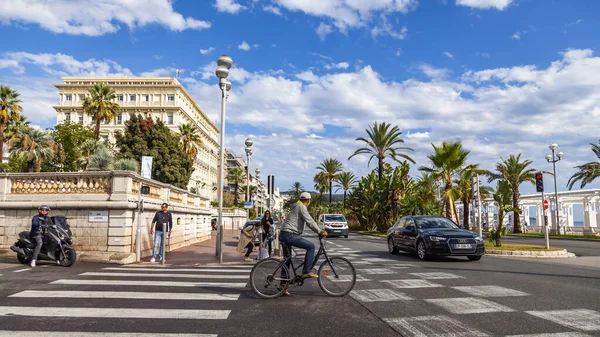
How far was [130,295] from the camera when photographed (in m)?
6.85

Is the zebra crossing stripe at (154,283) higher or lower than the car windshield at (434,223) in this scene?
lower

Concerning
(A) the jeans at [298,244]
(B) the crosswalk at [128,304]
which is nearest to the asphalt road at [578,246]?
(A) the jeans at [298,244]

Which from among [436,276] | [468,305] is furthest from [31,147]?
[468,305]

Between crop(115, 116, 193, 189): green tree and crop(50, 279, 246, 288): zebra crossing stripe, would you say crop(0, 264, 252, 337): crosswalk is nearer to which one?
crop(50, 279, 246, 288): zebra crossing stripe

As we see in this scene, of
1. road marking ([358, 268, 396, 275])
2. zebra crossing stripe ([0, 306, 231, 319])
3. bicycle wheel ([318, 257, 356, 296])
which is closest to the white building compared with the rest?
road marking ([358, 268, 396, 275])

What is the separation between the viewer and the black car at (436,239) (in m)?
12.6

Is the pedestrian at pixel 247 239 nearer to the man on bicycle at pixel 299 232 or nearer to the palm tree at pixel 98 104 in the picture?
the man on bicycle at pixel 299 232

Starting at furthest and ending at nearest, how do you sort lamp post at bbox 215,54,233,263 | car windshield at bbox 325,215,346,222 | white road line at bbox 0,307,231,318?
car windshield at bbox 325,215,346,222
lamp post at bbox 215,54,233,263
white road line at bbox 0,307,231,318

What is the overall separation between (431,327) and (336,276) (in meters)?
2.30

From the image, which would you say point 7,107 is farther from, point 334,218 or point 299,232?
point 299,232

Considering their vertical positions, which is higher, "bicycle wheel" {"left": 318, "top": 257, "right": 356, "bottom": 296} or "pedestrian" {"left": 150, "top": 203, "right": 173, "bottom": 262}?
"pedestrian" {"left": 150, "top": 203, "right": 173, "bottom": 262}

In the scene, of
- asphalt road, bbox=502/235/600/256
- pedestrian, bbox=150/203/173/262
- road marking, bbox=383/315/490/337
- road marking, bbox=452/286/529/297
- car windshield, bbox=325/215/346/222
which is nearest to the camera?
road marking, bbox=383/315/490/337

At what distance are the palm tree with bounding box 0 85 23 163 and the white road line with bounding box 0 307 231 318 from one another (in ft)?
132

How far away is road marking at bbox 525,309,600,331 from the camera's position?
502cm
